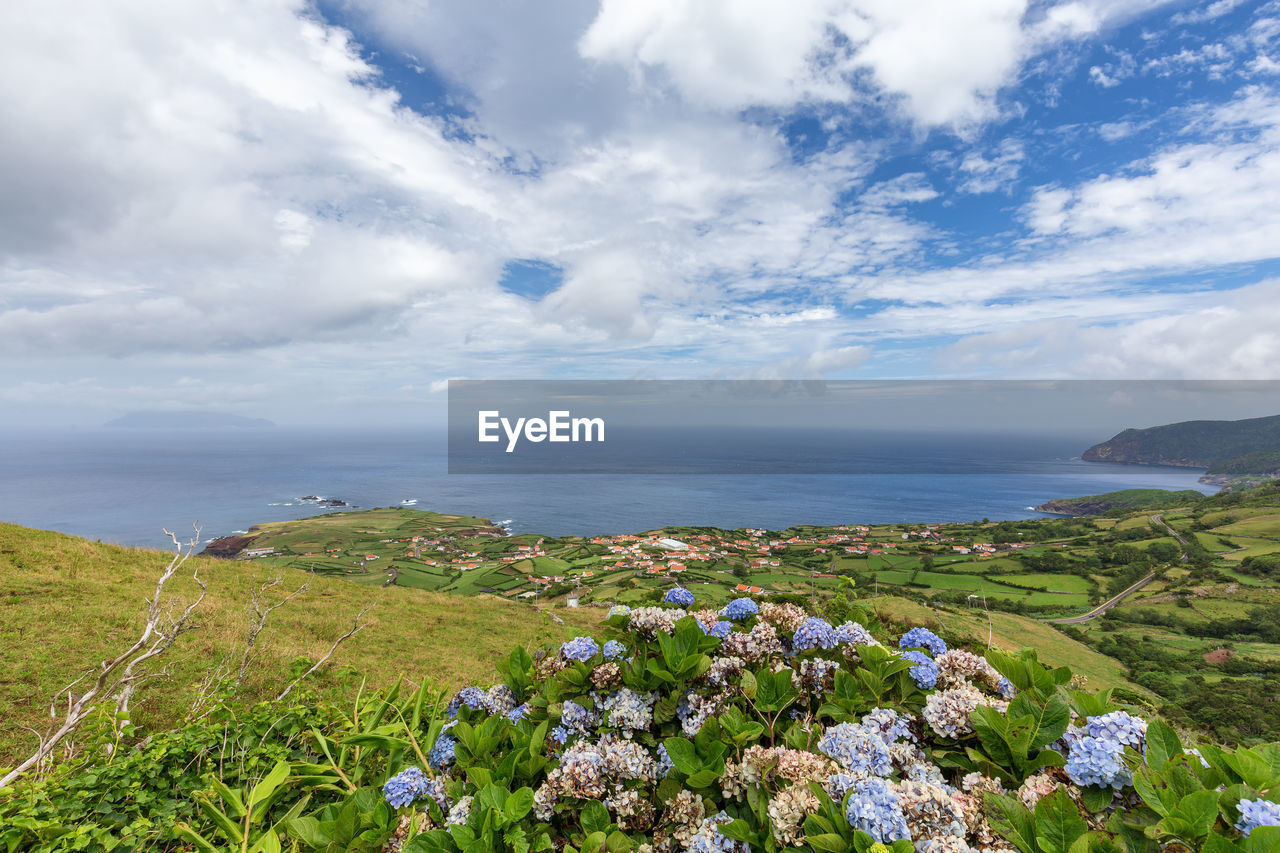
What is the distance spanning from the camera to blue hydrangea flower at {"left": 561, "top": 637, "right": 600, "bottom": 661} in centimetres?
184

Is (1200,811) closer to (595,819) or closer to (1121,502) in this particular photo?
(595,819)

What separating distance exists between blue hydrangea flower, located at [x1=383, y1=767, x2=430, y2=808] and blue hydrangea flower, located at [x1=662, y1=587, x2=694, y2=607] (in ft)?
3.87

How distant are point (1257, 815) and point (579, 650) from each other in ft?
5.70

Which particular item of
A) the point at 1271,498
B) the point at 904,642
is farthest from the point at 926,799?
the point at 1271,498

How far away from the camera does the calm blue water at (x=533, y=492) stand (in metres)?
66.9

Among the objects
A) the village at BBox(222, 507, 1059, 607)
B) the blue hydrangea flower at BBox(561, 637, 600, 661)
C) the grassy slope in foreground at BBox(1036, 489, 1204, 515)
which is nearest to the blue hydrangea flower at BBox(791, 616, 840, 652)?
the blue hydrangea flower at BBox(561, 637, 600, 661)

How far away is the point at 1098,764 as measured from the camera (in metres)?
1.09

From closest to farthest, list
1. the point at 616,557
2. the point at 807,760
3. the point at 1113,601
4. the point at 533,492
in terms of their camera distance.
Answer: the point at 807,760 → the point at 1113,601 → the point at 616,557 → the point at 533,492

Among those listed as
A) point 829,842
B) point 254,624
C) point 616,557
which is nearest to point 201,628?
point 254,624

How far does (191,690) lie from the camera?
16.4 feet

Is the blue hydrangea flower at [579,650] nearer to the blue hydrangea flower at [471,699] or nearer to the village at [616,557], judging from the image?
the blue hydrangea flower at [471,699]

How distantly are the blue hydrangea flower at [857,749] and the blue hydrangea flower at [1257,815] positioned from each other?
0.63 m

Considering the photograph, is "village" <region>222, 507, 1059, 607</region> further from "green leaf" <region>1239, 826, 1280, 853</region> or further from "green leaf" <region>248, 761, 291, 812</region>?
"green leaf" <region>1239, 826, 1280, 853</region>

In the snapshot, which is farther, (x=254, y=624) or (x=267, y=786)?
(x=254, y=624)
